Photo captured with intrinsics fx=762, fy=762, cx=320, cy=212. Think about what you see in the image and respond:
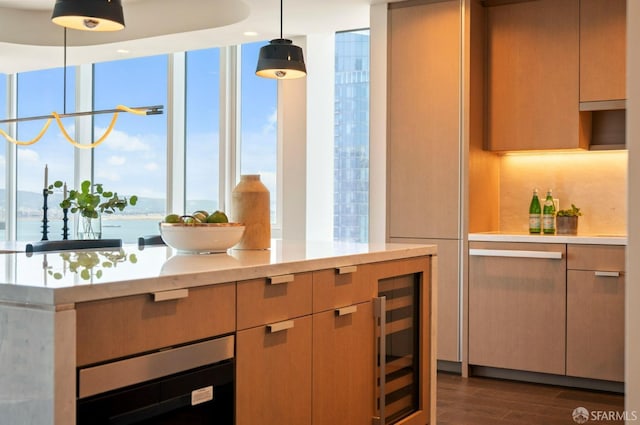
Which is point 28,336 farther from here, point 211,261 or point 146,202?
point 146,202

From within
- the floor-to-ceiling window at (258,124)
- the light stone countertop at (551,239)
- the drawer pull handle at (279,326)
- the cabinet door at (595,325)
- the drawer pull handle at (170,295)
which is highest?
the floor-to-ceiling window at (258,124)

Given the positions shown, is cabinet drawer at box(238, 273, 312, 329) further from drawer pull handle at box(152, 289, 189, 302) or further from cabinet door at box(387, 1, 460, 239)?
cabinet door at box(387, 1, 460, 239)

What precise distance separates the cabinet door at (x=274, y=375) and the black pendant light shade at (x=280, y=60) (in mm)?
1688

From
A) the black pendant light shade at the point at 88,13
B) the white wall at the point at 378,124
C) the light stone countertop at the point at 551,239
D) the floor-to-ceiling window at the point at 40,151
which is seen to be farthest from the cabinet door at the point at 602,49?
the floor-to-ceiling window at the point at 40,151

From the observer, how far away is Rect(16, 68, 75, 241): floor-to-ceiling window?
7746mm

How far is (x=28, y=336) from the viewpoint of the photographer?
63.9 inches

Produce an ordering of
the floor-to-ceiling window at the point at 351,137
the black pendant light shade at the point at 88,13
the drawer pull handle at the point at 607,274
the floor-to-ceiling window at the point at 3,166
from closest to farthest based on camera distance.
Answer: the black pendant light shade at the point at 88,13
the drawer pull handle at the point at 607,274
the floor-to-ceiling window at the point at 351,137
the floor-to-ceiling window at the point at 3,166

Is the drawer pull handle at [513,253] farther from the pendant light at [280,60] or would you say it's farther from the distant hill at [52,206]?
the distant hill at [52,206]

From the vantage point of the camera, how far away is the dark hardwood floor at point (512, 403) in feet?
12.2

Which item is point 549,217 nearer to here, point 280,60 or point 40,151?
point 280,60

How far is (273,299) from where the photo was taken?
2.29m

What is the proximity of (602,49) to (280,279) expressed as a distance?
121 inches

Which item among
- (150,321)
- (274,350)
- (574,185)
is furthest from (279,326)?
(574,185)

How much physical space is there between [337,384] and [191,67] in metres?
4.88
